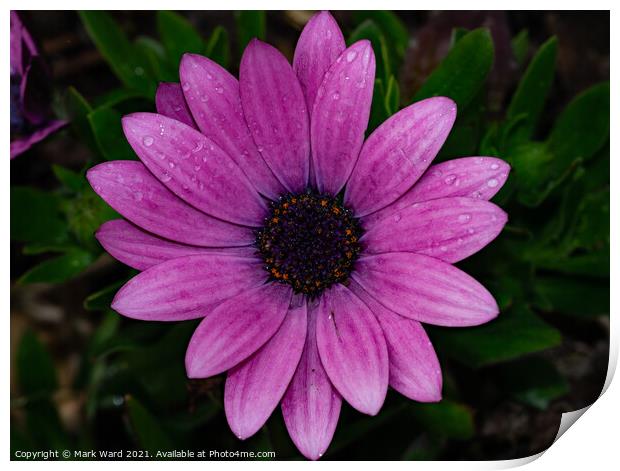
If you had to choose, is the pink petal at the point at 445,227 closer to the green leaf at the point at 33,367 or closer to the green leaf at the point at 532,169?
the green leaf at the point at 532,169

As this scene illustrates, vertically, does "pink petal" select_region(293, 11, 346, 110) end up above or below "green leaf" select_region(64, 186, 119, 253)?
above

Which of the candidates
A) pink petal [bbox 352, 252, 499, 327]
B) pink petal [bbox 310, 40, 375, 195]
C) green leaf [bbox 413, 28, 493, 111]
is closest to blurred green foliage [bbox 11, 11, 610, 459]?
green leaf [bbox 413, 28, 493, 111]

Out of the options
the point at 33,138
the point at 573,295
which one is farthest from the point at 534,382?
the point at 33,138

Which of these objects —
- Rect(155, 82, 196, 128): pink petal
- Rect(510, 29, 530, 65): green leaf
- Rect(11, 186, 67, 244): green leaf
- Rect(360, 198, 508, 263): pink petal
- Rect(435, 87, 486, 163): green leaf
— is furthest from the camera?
Rect(510, 29, 530, 65): green leaf

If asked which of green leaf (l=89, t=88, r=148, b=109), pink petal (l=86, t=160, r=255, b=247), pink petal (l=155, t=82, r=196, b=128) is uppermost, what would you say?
pink petal (l=155, t=82, r=196, b=128)

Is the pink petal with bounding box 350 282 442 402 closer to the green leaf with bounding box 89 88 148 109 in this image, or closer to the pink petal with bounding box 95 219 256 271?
the pink petal with bounding box 95 219 256 271

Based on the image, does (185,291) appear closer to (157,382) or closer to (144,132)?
(144,132)

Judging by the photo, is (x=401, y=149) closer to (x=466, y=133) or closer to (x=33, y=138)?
(x=466, y=133)

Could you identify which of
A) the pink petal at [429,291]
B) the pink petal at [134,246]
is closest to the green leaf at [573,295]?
the pink petal at [429,291]
